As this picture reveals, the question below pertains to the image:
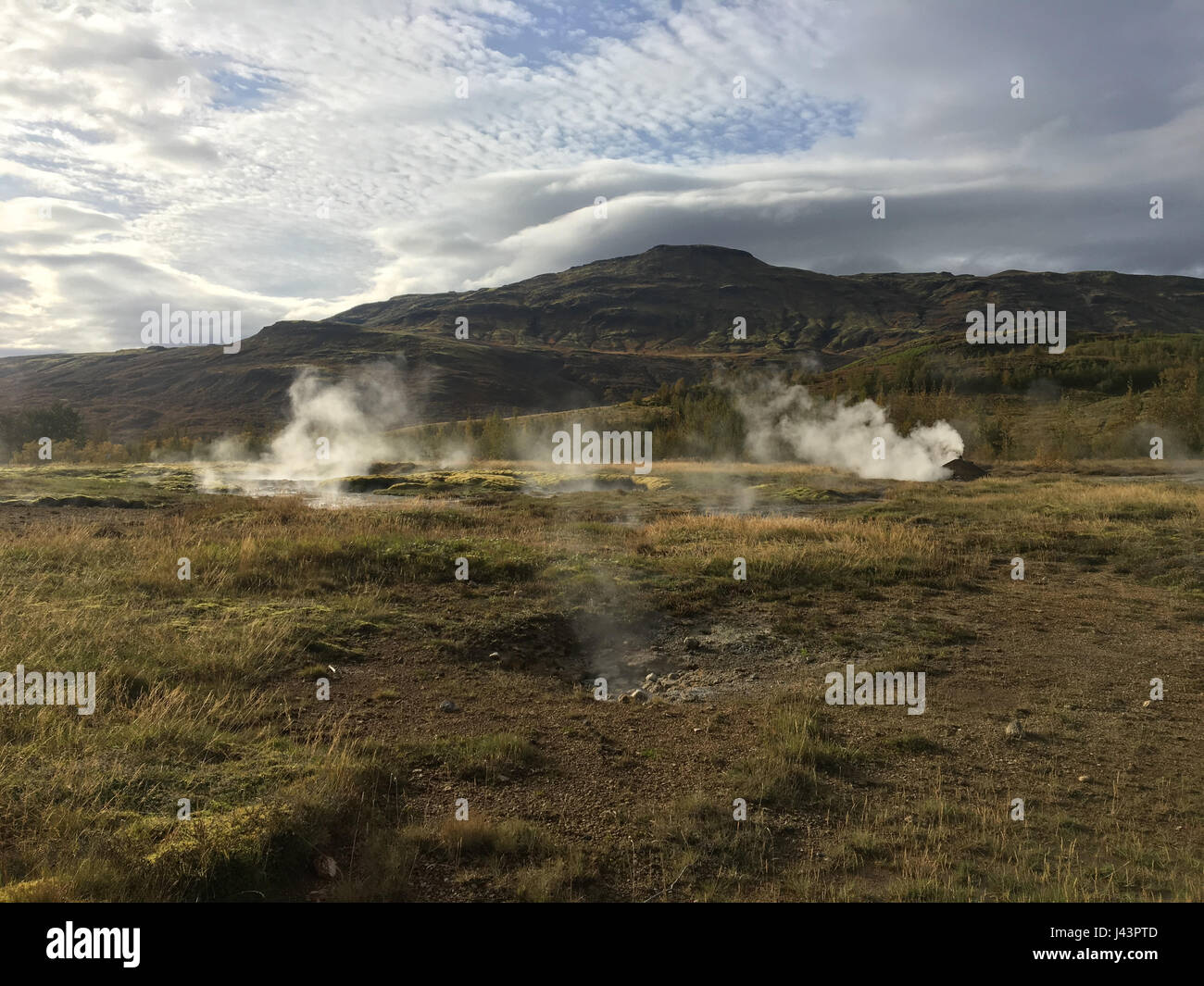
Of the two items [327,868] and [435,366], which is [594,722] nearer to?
[327,868]

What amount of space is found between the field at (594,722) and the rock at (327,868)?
0.02 m

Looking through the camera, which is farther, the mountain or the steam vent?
the mountain

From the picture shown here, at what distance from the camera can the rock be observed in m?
5.07

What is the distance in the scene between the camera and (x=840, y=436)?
5706 centimetres

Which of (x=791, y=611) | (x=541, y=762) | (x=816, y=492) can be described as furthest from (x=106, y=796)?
(x=816, y=492)

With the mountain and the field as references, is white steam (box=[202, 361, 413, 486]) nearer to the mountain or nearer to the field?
the mountain

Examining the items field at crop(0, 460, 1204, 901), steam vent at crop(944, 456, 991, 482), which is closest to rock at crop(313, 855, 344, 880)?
field at crop(0, 460, 1204, 901)

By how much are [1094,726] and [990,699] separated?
1.11 metres

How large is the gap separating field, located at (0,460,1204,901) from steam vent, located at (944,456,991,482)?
897 inches

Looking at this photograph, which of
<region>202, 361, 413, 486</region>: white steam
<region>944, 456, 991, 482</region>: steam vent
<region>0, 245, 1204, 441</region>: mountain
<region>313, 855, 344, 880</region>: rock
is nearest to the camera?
<region>313, 855, 344, 880</region>: rock

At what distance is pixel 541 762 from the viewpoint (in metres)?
7.16

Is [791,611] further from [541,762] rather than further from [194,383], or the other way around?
[194,383]

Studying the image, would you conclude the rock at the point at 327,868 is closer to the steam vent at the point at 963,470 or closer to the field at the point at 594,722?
the field at the point at 594,722

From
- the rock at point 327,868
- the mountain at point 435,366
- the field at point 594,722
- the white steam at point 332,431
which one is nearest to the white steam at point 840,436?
the field at point 594,722
